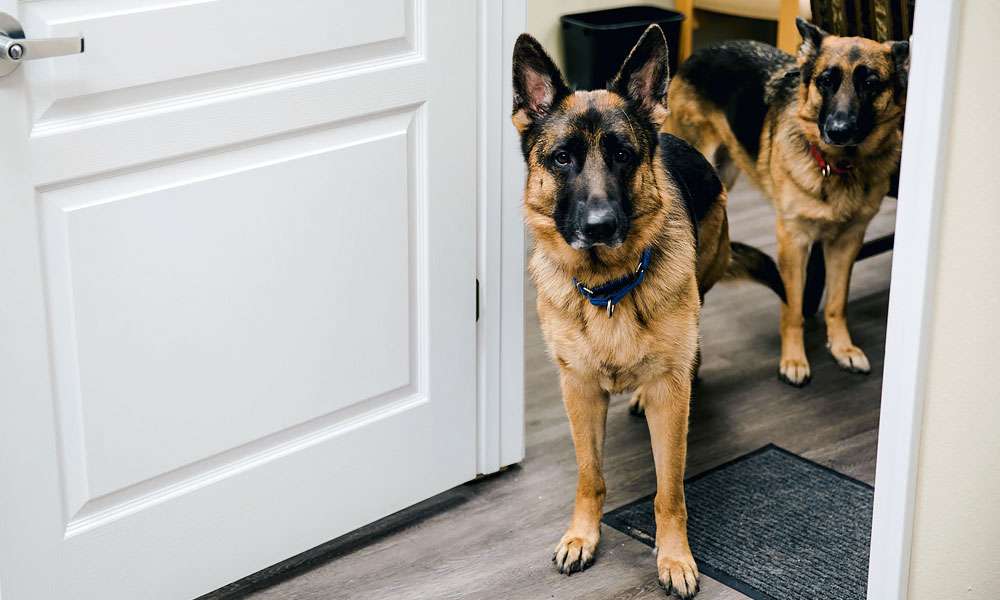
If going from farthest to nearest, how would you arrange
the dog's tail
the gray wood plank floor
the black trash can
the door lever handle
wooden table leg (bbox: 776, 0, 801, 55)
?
the black trash can < wooden table leg (bbox: 776, 0, 801, 55) < the dog's tail < the gray wood plank floor < the door lever handle

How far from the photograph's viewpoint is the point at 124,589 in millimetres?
2111

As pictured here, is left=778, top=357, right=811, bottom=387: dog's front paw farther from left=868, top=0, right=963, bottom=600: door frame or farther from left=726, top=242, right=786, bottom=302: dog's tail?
left=868, top=0, right=963, bottom=600: door frame

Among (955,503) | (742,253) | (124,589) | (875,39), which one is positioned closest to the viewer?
(955,503)

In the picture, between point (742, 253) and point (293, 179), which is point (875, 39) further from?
point (293, 179)

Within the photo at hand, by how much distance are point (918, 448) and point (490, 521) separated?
108 cm

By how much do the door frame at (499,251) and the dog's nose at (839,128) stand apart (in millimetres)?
945

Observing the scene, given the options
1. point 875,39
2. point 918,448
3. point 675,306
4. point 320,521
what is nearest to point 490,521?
point 320,521

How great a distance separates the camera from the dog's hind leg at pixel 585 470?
2.36 metres

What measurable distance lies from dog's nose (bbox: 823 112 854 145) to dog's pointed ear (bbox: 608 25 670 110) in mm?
1029

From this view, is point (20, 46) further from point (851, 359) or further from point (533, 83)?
point (851, 359)

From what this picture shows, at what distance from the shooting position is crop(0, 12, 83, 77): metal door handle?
5.57ft

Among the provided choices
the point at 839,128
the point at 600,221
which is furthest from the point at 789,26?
the point at 600,221

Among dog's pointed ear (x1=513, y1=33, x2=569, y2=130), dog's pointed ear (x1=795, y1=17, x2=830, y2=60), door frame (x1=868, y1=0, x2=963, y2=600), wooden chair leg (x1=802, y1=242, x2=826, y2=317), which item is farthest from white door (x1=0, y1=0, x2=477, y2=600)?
wooden chair leg (x1=802, y1=242, x2=826, y2=317)

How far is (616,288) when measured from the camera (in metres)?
2.22
